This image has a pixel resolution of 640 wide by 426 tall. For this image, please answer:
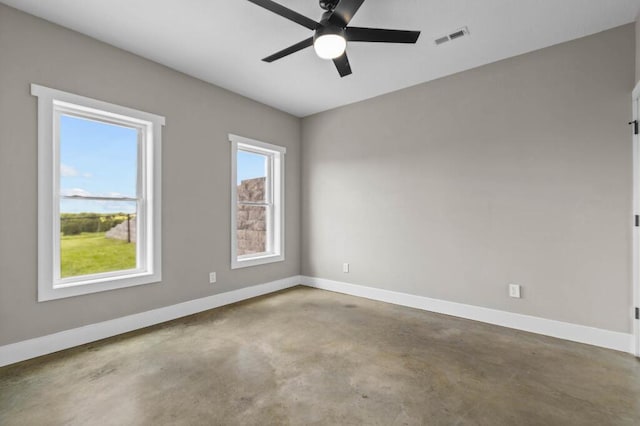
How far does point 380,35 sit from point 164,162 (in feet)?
8.55

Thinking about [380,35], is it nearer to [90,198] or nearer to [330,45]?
[330,45]

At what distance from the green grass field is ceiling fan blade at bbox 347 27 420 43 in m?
2.99

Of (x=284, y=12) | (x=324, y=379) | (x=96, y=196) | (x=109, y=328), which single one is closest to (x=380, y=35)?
(x=284, y=12)

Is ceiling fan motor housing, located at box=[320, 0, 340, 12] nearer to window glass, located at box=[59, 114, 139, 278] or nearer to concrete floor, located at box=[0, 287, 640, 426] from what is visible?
window glass, located at box=[59, 114, 139, 278]

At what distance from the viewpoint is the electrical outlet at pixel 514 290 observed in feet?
10.4

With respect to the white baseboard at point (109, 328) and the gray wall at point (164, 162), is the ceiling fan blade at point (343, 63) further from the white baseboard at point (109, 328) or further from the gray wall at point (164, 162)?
the white baseboard at point (109, 328)

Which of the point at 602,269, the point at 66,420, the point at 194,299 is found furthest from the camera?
the point at 194,299

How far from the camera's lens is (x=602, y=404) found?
6.24 ft

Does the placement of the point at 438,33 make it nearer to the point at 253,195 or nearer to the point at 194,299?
the point at 253,195

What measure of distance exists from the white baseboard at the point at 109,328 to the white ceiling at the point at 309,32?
272 cm

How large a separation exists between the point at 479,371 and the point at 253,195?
356 centimetres

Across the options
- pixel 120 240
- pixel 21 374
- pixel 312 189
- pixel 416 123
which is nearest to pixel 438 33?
pixel 416 123

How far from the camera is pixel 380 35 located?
7.16 feet

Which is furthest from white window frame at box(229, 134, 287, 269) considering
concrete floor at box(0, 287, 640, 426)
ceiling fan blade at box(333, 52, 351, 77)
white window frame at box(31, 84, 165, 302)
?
ceiling fan blade at box(333, 52, 351, 77)
